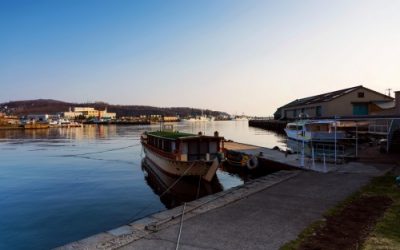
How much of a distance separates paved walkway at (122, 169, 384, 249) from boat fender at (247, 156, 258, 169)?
11932 mm

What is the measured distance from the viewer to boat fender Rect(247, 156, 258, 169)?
27.9 m

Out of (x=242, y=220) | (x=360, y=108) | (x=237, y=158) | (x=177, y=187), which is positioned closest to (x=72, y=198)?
(x=177, y=187)

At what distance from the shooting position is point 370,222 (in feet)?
32.4

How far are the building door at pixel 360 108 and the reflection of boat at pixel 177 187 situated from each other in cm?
4389

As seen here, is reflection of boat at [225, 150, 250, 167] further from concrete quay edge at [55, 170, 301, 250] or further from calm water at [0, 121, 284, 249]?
concrete quay edge at [55, 170, 301, 250]

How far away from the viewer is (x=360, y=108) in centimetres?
6019

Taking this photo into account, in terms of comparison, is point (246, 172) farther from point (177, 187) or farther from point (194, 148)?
point (177, 187)

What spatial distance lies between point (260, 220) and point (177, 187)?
45.0 ft

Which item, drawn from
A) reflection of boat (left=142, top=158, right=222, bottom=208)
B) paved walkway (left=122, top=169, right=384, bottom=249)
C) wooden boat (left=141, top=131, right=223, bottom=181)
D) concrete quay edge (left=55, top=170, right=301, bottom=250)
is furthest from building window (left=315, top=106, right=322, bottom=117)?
concrete quay edge (left=55, top=170, right=301, bottom=250)

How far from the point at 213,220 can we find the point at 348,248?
4.08 m

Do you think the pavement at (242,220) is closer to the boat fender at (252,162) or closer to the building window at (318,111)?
the boat fender at (252,162)

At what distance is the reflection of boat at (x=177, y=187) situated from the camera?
68.7 ft

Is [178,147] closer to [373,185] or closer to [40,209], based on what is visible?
[40,209]

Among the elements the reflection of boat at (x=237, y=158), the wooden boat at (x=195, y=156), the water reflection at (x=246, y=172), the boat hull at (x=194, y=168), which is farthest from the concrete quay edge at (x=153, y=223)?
the reflection of boat at (x=237, y=158)
